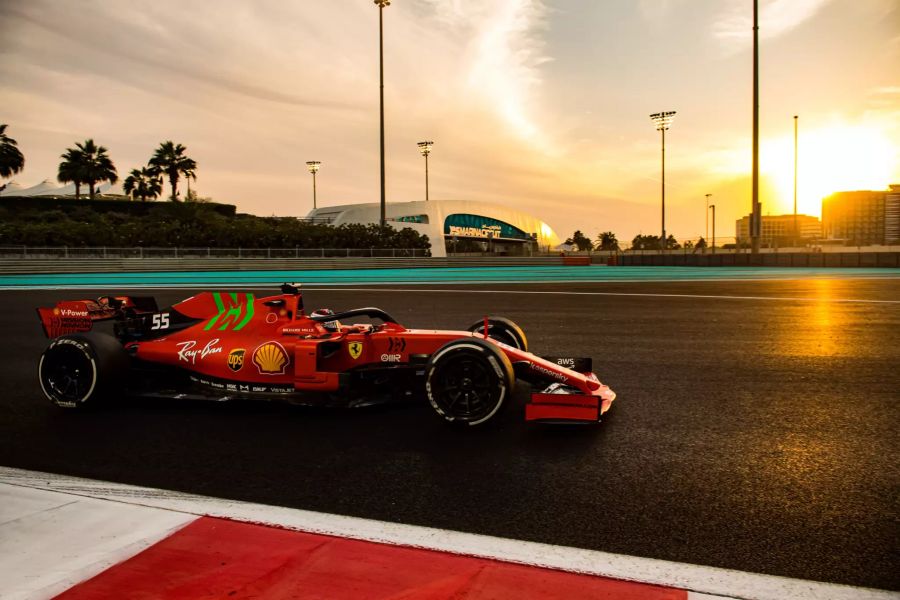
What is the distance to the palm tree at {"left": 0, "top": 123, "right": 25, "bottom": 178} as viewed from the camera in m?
64.0

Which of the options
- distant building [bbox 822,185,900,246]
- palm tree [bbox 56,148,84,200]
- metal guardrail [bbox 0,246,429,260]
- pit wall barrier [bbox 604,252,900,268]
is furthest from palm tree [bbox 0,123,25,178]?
distant building [bbox 822,185,900,246]

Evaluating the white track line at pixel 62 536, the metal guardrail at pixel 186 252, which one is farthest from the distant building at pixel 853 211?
the white track line at pixel 62 536

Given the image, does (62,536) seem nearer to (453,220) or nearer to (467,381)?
(467,381)

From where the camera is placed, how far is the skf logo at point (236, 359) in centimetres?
520

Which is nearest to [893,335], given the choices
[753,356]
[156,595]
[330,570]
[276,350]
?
[753,356]

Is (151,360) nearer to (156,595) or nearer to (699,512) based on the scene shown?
(156,595)

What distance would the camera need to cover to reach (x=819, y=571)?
8.30 feet

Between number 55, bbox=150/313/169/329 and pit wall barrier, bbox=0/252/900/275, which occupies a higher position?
pit wall barrier, bbox=0/252/900/275

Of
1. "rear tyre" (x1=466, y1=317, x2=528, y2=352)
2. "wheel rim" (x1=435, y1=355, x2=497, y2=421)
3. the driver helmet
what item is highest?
the driver helmet

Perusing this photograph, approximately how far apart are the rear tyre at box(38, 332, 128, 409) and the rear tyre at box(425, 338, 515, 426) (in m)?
2.67

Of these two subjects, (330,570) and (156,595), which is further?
(330,570)

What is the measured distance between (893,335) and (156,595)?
10022 millimetres

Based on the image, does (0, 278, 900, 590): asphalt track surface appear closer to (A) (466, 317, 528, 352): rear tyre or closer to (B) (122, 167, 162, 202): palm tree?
(A) (466, 317, 528, 352): rear tyre

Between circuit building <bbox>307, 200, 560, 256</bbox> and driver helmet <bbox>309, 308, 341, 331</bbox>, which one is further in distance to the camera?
circuit building <bbox>307, 200, 560, 256</bbox>
